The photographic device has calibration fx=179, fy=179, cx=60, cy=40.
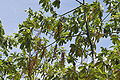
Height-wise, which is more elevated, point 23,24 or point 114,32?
point 23,24

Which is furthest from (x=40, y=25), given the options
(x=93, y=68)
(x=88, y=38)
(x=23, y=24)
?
(x=93, y=68)

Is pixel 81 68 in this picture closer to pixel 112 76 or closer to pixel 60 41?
pixel 112 76

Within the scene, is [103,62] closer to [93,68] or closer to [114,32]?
[93,68]

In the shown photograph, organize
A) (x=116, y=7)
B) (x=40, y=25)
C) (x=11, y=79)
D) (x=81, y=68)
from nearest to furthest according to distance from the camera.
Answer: (x=81, y=68) < (x=116, y=7) < (x=40, y=25) < (x=11, y=79)

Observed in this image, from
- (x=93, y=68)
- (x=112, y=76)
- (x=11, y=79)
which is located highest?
(x=11, y=79)

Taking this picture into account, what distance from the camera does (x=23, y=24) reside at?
4496 millimetres

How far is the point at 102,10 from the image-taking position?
340 cm

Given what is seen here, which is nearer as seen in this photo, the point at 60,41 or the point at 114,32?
the point at 114,32

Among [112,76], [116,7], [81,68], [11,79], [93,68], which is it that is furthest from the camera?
[11,79]

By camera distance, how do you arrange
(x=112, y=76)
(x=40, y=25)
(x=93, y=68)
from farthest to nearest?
(x=40, y=25) → (x=93, y=68) → (x=112, y=76)

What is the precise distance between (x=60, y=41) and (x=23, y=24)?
3.54 feet

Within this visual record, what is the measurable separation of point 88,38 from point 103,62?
0.67 meters

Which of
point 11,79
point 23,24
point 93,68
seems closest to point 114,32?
point 93,68

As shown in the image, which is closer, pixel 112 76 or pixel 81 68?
pixel 112 76
